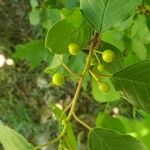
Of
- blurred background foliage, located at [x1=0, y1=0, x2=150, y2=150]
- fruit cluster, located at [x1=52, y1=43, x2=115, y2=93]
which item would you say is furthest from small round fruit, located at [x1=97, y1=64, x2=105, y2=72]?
blurred background foliage, located at [x1=0, y1=0, x2=150, y2=150]

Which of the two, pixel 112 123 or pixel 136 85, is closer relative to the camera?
pixel 136 85

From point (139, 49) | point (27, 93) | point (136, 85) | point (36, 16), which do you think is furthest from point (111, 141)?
point (27, 93)

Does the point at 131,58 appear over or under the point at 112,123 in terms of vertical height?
over

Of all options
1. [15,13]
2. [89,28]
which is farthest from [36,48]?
[15,13]

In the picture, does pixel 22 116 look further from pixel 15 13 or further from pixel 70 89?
pixel 15 13

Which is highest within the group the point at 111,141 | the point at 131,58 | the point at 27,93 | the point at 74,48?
the point at 74,48

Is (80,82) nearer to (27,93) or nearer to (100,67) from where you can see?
(100,67)

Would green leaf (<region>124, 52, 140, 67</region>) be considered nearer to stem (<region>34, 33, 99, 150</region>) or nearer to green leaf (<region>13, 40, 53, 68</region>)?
green leaf (<region>13, 40, 53, 68</region>)
